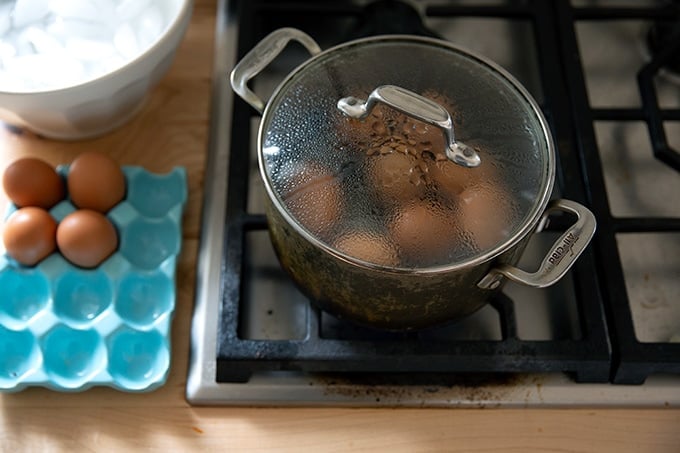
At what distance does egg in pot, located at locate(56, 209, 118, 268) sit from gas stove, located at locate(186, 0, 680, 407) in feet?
0.31

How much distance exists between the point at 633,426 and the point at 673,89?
406 mm

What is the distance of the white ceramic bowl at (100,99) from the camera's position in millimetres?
684

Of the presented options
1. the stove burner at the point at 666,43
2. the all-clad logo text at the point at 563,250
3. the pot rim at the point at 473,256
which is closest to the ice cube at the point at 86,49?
the pot rim at the point at 473,256

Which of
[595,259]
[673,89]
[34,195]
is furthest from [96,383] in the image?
[673,89]

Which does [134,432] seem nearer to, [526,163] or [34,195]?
[34,195]

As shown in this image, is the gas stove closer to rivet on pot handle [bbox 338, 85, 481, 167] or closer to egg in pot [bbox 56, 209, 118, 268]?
egg in pot [bbox 56, 209, 118, 268]

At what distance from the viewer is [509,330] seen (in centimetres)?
68

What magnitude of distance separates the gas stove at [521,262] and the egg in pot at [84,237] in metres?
0.09

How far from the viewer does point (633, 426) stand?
0.68 meters

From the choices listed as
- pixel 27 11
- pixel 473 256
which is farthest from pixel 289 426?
pixel 27 11

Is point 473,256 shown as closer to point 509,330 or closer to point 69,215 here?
point 509,330

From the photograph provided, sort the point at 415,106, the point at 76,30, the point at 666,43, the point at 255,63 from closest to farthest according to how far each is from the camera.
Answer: the point at 415,106
the point at 255,63
the point at 76,30
the point at 666,43

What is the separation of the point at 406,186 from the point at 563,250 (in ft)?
0.42

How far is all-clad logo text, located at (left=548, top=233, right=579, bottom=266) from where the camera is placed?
58 cm
